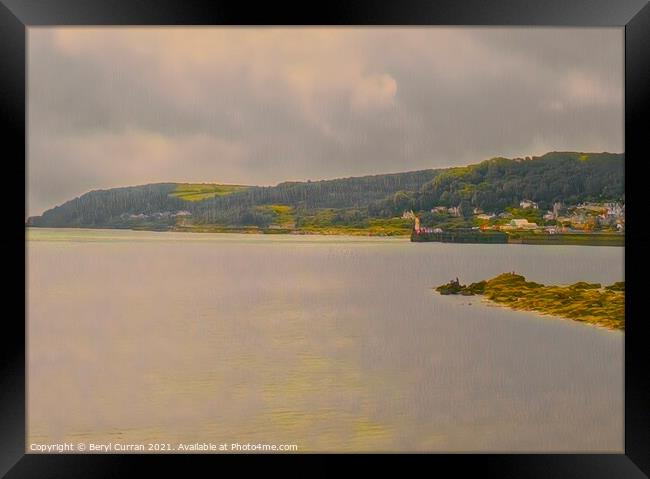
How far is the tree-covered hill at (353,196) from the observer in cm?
357

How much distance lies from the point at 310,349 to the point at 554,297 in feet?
4.62

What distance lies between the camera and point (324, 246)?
143 inches

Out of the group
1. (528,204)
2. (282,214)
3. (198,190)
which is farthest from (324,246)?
(528,204)

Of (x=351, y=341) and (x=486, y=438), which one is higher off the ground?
(x=351, y=341)

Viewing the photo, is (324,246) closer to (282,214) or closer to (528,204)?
(282,214)

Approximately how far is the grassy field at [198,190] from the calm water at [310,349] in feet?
0.76

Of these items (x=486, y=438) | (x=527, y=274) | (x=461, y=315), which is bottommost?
(x=486, y=438)

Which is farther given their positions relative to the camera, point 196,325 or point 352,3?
point 196,325

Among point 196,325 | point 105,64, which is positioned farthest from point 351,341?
point 105,64

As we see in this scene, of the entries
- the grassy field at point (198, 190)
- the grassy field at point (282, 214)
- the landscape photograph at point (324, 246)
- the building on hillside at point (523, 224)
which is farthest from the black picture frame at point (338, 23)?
the grassy field at point (282, 214)

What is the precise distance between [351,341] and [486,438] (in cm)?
90

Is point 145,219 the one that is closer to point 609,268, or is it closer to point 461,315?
point 461,315

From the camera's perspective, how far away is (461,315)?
3600 millimetres

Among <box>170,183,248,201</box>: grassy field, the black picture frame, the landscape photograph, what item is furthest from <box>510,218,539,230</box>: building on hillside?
<box>170,183,248,201</box>: grassy field
